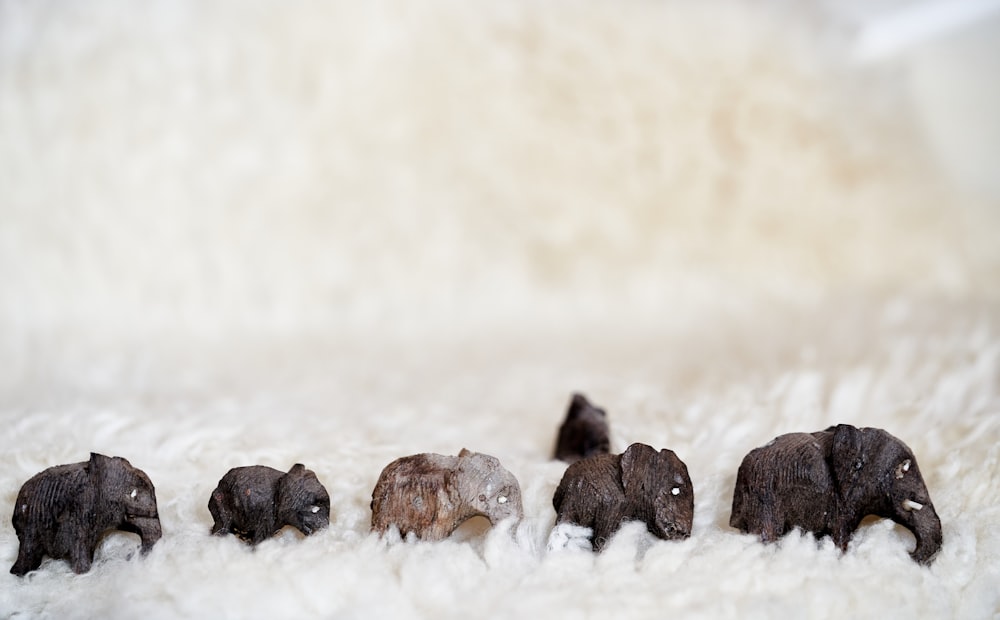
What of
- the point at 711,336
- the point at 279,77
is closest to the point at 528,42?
the point at 279,77

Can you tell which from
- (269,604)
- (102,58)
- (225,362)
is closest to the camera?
(269,604)

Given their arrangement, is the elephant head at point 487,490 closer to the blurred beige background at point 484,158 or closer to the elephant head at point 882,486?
the elephant head at point 882,486

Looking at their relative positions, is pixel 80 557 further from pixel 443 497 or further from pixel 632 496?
pixel 632 496

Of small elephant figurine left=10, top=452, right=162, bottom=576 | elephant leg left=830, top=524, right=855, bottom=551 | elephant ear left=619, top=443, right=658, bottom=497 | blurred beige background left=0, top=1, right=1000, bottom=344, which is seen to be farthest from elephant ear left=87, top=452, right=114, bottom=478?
blurred beige background left=0, top=1, right=1000, bottom=344

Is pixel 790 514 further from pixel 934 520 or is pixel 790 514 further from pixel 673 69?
pixel 673 69

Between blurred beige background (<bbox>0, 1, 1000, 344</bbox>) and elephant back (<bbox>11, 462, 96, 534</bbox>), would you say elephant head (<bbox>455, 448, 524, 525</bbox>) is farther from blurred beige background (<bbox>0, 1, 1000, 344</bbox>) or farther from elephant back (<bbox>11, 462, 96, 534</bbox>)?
blurred beige background (<bbox>0, 1, 1000, 344</bbox>)
